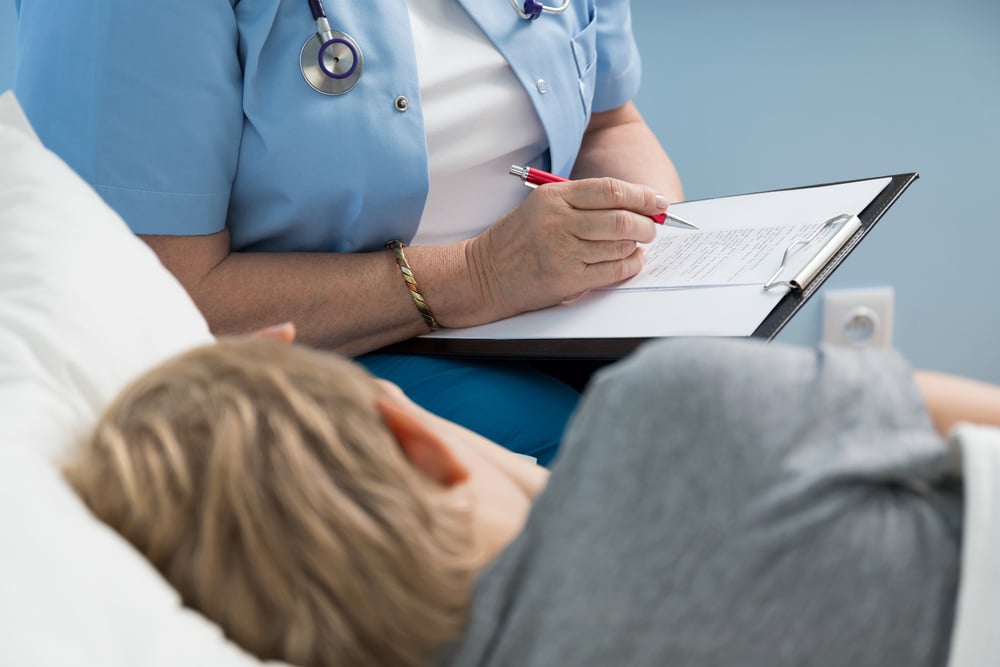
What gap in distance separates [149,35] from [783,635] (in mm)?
741

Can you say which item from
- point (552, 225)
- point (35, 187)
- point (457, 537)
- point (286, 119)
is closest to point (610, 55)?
point (552, 225)

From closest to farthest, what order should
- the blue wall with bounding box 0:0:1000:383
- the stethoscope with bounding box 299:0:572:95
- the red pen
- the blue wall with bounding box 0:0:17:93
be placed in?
the stethoscope with bounding box 299:0:572:95
the red pen
the blue wall with bounding box 0:0:17:93
the blue wall with bounding box 0:0:1000:383

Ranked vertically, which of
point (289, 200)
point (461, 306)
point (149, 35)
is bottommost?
point (461, 306)

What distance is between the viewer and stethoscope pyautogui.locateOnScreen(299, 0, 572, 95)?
925 millimetres

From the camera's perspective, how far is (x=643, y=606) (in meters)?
0.46

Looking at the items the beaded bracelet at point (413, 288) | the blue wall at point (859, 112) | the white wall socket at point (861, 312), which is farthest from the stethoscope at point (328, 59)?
the white wall socket at point (861, 312)

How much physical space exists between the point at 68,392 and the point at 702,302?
1.72 ft

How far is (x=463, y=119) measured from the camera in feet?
3.39

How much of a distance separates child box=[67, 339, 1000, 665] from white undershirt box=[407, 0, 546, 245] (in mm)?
573

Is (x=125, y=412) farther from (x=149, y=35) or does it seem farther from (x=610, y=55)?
(x=610, y=55)

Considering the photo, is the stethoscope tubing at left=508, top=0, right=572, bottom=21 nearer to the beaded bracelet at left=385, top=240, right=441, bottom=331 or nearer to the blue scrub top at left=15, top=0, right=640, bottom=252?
the blue scrub top at left=15, top=0, right=640, bottom=252

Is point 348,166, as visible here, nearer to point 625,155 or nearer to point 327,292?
point 327,292

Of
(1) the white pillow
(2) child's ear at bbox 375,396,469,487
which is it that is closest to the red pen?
(1) the white pillow

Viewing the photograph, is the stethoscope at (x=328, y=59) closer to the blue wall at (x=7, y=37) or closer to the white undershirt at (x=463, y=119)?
the white undershirt at (x=463, y=119)
